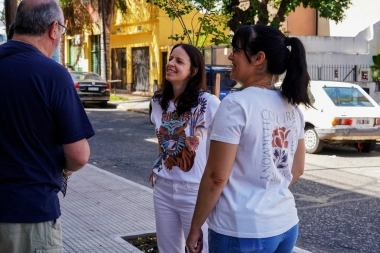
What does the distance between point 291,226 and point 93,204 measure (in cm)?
534

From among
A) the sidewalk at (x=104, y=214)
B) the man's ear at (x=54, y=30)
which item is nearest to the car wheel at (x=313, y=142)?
the sidewalk at (x=104, y=214)

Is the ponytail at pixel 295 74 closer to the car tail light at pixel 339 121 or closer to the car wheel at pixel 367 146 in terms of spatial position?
the car tail light at pixel 339 121

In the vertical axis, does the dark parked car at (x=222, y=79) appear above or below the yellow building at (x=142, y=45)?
below

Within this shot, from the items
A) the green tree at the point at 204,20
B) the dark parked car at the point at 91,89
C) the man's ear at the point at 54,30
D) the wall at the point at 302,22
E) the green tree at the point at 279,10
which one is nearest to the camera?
the man's ear at the point at 54,30

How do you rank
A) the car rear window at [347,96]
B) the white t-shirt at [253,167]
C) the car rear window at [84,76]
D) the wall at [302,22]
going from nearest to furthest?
the white t-shirt at [253,167] < the car rear window at [347,96] < the car rear window at [84,76] < the wall at [302,22]

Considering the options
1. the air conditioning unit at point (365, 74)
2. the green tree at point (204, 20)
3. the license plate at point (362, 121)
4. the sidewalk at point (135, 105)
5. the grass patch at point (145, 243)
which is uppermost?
the green tree at point (204, 20)

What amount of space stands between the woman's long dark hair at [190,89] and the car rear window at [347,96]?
960 centimetres

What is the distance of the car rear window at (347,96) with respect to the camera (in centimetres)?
1330

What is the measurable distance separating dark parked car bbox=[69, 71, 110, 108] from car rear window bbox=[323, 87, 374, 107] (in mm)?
14251

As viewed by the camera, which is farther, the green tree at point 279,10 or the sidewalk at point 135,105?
the sidewalk at point 135,105

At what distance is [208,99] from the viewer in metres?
3.96

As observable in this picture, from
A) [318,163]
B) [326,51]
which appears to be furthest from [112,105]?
[318,163]

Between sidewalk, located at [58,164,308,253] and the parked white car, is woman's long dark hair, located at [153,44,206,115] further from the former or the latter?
the parked white car

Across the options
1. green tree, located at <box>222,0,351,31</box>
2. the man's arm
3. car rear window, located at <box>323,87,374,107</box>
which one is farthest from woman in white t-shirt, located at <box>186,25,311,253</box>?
green tree, located at <box>222,0,351,31</box>
